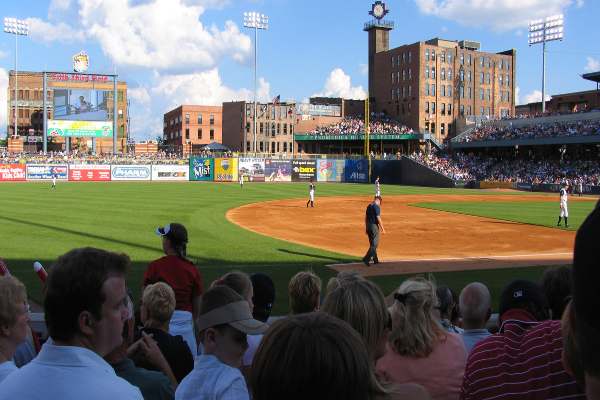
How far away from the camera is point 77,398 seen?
84.9 inches

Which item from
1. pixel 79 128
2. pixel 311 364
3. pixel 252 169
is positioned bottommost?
pixel 311 364

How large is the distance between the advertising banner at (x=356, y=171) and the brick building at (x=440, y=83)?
16600 millimetres

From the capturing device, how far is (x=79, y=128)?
2832 inches

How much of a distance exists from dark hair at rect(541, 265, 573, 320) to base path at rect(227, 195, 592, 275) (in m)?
10.8

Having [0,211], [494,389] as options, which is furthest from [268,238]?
[494,389]

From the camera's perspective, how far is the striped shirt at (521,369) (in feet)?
6.99

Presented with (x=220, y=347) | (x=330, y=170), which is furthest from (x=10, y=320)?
(x=330, y=170)

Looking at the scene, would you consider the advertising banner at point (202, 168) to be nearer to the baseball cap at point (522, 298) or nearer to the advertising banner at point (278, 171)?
the advertising banner at point (278, 171)

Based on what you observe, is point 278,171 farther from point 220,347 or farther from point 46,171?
point 220,347

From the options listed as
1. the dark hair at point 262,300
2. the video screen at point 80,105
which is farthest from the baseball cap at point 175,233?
the video screen at point 80,105

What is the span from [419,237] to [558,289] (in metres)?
A: 18.9

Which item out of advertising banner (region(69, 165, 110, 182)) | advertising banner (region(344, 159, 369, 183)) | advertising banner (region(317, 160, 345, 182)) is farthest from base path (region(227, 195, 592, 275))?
advertising banner (region(344, 159, 369, 183))

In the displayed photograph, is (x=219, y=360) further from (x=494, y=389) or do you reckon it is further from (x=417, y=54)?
(x=417, y=54)

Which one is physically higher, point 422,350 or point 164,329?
point 422,350
